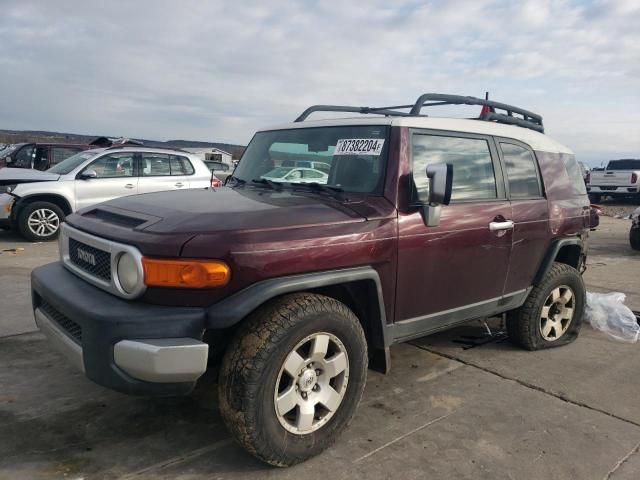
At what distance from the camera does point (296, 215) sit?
283 centimetres

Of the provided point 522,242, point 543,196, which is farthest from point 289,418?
point 543,196

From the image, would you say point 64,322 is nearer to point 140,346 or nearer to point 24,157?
point 140,346

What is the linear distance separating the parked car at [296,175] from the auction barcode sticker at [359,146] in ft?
0.61

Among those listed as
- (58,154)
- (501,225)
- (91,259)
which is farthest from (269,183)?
(58,154)

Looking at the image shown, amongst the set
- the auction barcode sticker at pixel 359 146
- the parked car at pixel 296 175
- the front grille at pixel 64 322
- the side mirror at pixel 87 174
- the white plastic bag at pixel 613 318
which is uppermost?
the auction barcode sticker at pixel 359 146

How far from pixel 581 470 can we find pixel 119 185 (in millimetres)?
8476

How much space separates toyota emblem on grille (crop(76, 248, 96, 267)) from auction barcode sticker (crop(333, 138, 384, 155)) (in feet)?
5.30

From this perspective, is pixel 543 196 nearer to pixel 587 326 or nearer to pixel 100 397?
pixel 587 326

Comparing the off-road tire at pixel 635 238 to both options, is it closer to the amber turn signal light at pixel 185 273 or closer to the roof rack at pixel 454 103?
the roof rack at pixel 454 103

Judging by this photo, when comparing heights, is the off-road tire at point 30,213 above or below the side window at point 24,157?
below

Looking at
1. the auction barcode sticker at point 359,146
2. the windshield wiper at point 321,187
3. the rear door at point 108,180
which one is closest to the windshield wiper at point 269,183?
the windshield wiper at point 321,187

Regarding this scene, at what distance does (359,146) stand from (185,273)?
1473 mm

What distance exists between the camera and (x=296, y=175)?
367 centimetres

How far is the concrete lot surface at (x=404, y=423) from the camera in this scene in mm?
2713
